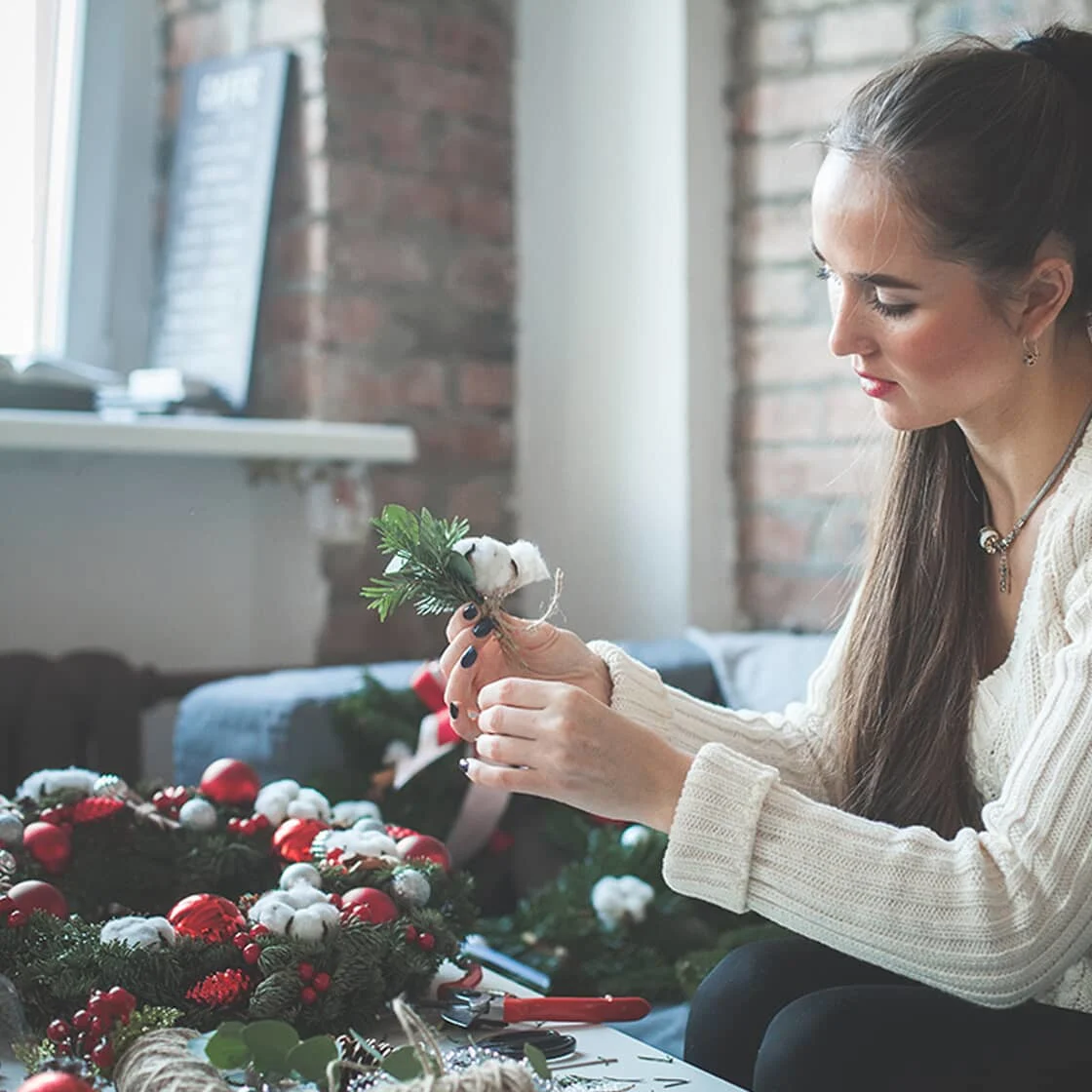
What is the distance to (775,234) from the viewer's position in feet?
7.60

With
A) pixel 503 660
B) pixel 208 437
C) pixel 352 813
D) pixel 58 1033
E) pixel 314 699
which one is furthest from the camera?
pixel 208 437

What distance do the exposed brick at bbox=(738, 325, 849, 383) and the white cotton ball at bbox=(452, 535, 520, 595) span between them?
129 cm

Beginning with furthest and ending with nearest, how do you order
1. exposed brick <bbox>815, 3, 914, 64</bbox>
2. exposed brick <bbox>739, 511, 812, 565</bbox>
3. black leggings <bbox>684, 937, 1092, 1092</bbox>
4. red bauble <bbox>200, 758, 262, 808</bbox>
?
exposed brick <bbox>739, 511, 812, 565</bbox>, exposed brick <bbox>815, 3, 914, 64</bbox>, red bauble <bbox>200, 758, 262, 808</bbox>, black leggings <bbox>684, 937, 1092, 1092</bbox>

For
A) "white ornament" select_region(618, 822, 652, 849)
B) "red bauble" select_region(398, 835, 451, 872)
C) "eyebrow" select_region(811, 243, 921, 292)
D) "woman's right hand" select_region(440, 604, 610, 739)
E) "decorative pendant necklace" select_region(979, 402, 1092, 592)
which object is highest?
"eyebrow" select_region(811, 243, 921, 292)

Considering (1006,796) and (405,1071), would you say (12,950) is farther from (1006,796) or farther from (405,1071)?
(1006,796)

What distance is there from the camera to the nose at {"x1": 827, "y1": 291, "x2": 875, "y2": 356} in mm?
1084

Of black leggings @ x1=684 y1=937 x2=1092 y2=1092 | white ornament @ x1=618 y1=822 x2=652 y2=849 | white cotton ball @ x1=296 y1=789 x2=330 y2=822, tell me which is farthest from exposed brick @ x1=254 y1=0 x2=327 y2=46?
black leggings @ x1=684 y1=937 x2=1092 y2=1092

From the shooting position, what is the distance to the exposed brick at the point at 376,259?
7.32ft

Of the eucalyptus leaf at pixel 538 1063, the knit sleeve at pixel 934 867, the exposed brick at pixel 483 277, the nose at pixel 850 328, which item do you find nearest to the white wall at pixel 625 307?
the exposed brick at pixel 483 277

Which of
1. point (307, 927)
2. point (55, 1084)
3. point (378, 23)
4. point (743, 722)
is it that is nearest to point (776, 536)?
point (378, 23)

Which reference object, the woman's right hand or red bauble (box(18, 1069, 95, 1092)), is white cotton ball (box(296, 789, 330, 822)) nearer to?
the woman's right hand

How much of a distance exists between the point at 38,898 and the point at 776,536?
1.46 meters

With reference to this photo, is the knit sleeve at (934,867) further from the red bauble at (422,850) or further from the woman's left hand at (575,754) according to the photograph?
the red bauble at (422,850)

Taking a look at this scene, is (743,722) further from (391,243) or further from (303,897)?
(391,243)
